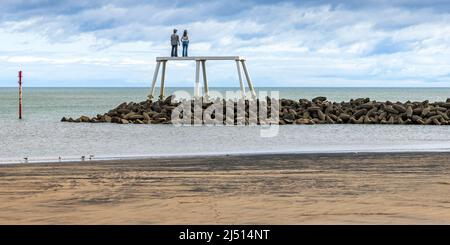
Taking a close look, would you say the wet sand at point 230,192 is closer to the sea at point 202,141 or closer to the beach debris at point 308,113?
the sea at point 202,141

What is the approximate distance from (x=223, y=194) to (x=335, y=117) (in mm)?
23859

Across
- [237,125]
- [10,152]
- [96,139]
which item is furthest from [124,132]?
[10,152]

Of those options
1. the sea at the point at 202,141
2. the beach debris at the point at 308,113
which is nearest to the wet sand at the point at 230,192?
the sea at the point at 202,141

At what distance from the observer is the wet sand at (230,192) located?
8.99m

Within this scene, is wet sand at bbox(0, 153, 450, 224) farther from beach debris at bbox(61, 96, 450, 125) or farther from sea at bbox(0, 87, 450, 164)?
beach debris at bbox(61, 96, 450, 125)

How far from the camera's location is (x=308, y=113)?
3519 centimetres

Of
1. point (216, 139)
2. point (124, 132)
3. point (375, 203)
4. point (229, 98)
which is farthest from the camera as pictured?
point (229, 98)

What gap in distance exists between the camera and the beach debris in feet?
110

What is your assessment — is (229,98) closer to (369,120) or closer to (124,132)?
(369,120)

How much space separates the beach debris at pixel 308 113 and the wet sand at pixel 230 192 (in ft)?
58.3

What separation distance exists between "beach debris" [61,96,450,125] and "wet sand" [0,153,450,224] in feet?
58.3

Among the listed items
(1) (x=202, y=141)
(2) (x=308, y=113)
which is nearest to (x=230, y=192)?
(1) (x=202, y=141)

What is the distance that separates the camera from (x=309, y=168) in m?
14.1
